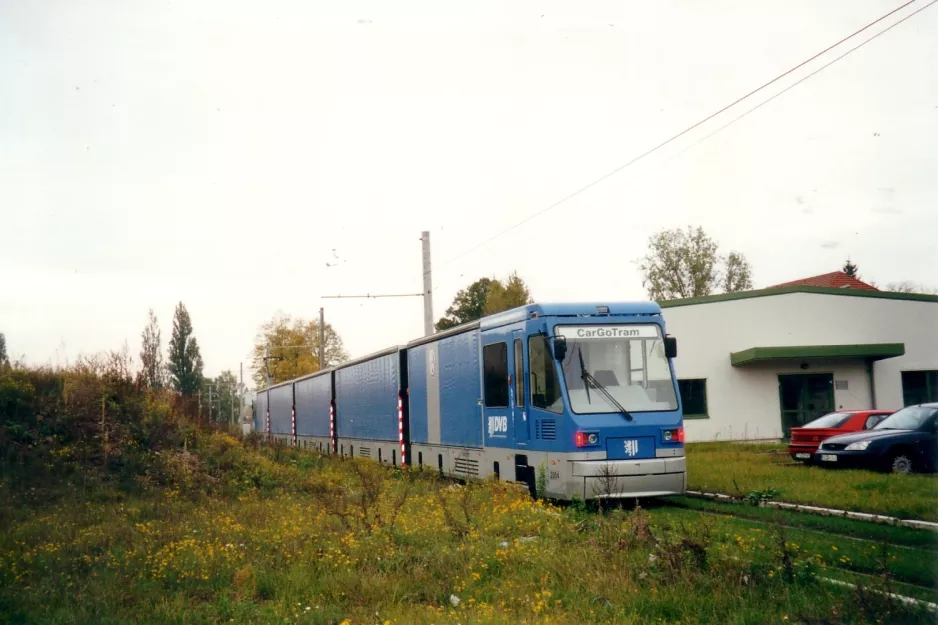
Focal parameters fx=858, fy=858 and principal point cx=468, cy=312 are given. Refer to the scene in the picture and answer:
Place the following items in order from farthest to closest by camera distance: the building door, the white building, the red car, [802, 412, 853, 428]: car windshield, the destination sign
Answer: the building door < the white building < [802, 412, 853, 428]: car windshield < the red car < the destination sign

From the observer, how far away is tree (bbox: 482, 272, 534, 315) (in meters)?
66.2

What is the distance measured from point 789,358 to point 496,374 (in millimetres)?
21761

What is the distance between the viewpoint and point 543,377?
44.5 ft

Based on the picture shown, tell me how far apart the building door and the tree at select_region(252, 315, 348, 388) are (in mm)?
51447

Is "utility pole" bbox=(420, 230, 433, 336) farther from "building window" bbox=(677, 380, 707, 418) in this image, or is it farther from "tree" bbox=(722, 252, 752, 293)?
"tree" bbox=(722, 252, 752, 293)

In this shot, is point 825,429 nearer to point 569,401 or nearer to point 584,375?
point 584,375

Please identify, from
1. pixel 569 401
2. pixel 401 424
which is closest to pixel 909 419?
pixel 569 401

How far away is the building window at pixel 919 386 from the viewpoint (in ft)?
116

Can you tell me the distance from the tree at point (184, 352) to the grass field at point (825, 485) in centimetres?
8079

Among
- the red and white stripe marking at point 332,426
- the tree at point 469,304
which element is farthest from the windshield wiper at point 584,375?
the tree at point 469,304

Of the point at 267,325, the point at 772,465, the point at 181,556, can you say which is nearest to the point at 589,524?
the point at 181,556

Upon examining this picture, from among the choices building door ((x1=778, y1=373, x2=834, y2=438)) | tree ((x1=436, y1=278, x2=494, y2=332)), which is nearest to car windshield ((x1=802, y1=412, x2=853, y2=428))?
building door ((x1=778, y1=373, x2=834, y2=438))

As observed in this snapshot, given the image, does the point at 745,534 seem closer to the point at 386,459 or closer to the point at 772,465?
the point at 772,465

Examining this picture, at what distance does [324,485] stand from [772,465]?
1057cm
